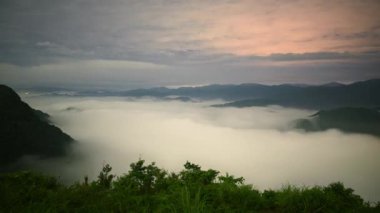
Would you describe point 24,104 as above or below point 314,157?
above

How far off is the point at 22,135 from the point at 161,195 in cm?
11438

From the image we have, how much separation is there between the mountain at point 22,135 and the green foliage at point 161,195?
305 ft

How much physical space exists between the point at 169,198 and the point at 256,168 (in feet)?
526

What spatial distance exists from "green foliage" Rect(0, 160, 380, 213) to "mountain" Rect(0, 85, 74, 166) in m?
93.0

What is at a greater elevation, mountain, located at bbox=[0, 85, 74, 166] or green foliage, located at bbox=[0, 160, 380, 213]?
green foliage, located at bbox=[0, 160, 380, 213]

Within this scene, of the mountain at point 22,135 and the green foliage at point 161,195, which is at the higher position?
the green foliage at point 161,195

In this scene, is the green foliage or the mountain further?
the mountain

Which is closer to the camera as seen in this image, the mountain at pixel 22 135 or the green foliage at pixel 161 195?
the green foliage at pixel 161 195

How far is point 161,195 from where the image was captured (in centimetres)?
618

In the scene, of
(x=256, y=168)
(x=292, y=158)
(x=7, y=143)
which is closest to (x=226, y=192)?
(x=7, y=143)

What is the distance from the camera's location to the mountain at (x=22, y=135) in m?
95.1

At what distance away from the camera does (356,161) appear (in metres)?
177

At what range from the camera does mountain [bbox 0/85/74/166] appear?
95125 millimetres

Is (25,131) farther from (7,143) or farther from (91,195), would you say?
(91,195)
